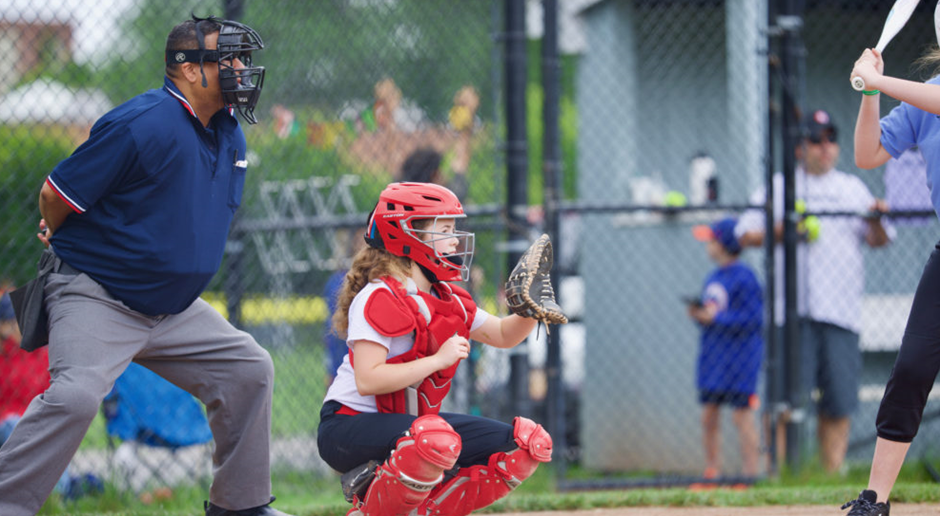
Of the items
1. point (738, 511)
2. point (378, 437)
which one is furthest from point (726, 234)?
point (378, 437)

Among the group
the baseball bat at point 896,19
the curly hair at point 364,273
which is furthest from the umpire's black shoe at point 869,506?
the curly hair at point 364,273

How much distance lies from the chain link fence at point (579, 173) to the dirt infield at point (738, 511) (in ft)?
3.03

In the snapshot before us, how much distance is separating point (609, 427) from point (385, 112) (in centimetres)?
265

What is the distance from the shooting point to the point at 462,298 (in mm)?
3471

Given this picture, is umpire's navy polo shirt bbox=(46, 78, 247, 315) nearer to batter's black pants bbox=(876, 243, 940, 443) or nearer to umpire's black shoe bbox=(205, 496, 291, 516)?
umpire's black shoe bbox=(205, 496, 291, 516)


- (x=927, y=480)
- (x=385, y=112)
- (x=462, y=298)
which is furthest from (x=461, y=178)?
(x=927, y=480)

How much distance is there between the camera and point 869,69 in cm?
317

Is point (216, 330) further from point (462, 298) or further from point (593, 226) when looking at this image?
point (593, 226)

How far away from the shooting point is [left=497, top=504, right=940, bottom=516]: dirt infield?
415 centimetres

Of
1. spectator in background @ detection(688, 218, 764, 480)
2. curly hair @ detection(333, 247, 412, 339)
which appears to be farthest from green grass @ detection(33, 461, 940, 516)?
curly hair @ detection(333, 247, 412, 339)

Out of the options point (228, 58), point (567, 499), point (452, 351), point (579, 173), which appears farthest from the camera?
point (579, 173)

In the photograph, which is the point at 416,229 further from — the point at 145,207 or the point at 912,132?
the point at 912,132

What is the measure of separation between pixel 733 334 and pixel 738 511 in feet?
6.35

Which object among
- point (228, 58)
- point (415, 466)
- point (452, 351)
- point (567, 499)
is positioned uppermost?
point (228, 58)
